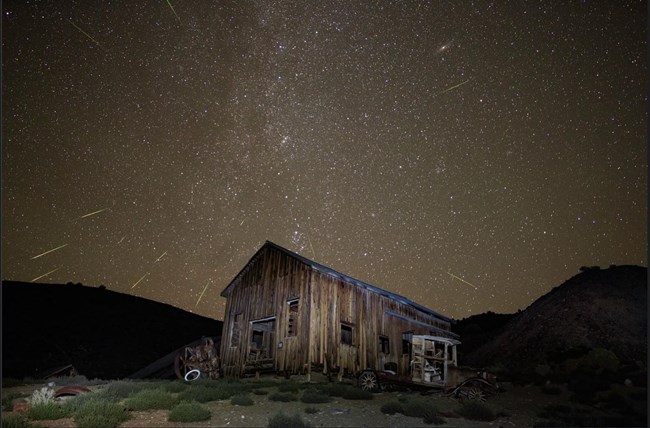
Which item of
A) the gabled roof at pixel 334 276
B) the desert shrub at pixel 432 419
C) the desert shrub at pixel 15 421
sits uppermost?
the gabled roof at pixel 334 276

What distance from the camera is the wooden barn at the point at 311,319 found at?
19453 millimetres

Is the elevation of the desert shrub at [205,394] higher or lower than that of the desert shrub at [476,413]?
higher

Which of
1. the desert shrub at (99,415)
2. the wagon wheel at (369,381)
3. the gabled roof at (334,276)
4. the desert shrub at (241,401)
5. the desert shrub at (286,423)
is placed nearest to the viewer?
the desert shrub at (99,415)

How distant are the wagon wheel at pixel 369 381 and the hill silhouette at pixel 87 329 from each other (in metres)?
29.0

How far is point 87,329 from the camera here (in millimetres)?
51281

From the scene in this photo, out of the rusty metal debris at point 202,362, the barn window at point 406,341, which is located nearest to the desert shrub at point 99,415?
the rusty metal debris at point 202,362

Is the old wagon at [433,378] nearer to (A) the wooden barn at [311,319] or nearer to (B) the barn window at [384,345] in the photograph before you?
(A) the wooden barn at [311,319]

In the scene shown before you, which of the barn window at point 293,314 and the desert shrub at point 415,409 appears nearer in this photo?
the desert shrub at point 415,409

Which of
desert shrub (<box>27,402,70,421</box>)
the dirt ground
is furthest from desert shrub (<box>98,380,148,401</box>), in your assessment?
the dirt ground

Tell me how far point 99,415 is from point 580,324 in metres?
36.8

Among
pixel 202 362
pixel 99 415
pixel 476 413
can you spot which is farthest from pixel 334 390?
pixel 202 362

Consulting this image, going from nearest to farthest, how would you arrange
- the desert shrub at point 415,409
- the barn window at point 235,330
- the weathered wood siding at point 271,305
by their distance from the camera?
1. the desert shrub at point 415,409
2. the weathered wood siding at point 271,305
3. the barn window at point 235,330

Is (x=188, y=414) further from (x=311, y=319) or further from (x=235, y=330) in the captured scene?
(x=235, y=330)

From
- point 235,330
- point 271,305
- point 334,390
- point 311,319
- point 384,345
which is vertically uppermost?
point 271,305
